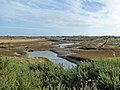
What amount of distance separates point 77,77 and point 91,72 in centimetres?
89

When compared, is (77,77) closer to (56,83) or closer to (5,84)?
(56,83)

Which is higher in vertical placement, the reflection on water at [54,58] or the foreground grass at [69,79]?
the foreground grass at [69,79]

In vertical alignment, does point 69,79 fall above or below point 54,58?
above

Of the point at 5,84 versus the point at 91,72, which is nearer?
the point at 5,84

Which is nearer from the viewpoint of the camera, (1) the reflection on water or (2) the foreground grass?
(2) the foreground grass

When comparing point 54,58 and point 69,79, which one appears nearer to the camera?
point 69,79

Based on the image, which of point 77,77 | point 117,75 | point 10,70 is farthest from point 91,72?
point 10,70

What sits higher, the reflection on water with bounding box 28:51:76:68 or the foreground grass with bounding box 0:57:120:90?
the foreground grass with bounding box 0:57:120:90

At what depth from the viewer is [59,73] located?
13562 mm

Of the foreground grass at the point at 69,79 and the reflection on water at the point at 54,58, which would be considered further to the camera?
the reflection on water at the point at 54,58

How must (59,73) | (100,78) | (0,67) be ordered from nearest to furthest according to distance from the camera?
(100,78) < (59,73) < (0,67)

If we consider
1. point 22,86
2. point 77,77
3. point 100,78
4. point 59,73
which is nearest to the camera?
point 22,86

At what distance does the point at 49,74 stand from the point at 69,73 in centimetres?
151

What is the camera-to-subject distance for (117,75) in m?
11.4
